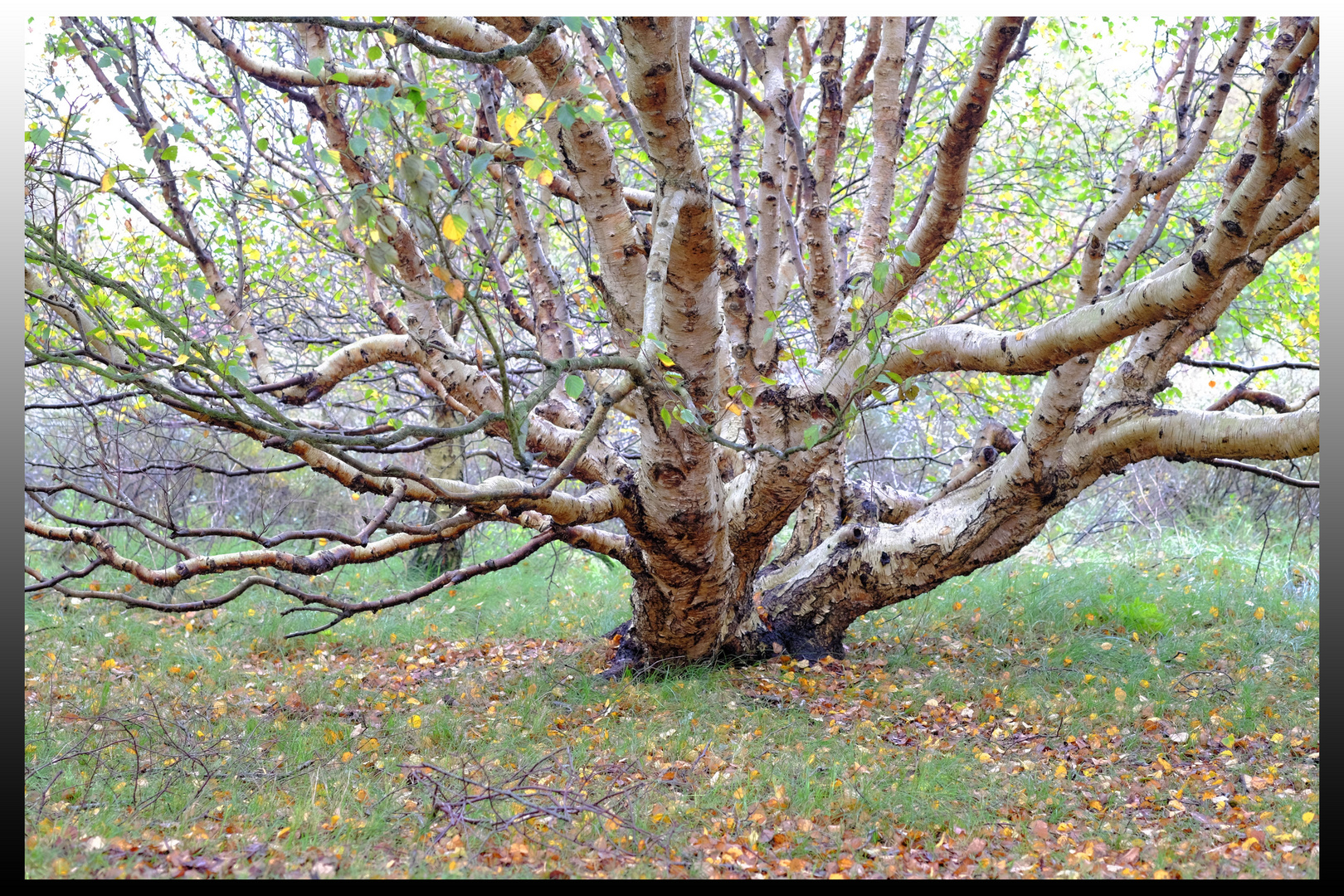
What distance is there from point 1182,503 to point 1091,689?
5702 millimetres

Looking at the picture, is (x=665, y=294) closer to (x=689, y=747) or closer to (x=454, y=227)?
(x=454, y=227)

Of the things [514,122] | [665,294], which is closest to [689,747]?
[665,294]

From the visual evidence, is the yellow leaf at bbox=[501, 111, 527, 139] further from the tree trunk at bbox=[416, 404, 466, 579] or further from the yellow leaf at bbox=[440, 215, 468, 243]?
the tree trunk at bbox=[416, 404, 466, 579]

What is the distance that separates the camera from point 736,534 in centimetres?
429

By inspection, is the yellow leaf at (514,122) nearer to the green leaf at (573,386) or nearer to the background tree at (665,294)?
the background tree at (665,294)

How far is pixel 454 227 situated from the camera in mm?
1952

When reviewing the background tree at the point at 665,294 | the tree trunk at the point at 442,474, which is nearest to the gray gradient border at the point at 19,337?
the background tree at the point at 665,294

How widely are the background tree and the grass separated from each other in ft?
1.81

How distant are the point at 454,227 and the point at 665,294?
1.32 meters

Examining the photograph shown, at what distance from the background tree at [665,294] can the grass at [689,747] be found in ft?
1.81

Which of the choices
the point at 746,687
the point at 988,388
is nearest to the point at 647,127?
the point at 746,687

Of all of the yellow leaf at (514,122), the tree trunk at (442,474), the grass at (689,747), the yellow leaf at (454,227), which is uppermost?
the yellow leaf at (514,122)

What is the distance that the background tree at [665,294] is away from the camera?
2590 mm

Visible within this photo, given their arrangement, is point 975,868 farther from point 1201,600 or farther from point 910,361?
point 1201,600
